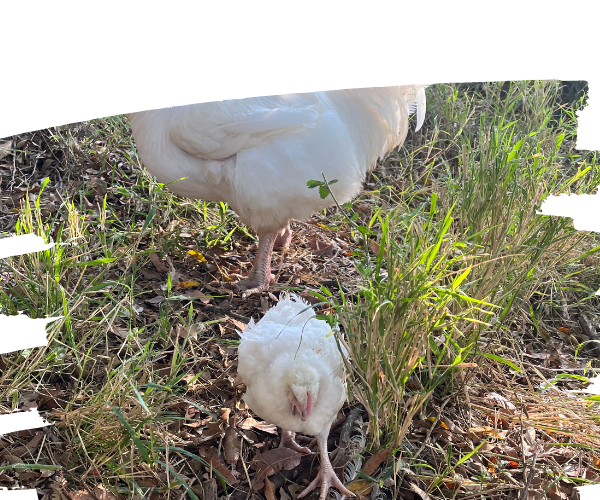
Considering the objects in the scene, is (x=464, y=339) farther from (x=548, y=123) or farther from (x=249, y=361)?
(x=548, y=123)

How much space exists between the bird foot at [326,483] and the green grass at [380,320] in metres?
0.11

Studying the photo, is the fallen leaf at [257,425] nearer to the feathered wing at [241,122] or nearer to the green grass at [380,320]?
the green grass at [380,320]

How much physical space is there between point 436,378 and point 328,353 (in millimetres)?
277

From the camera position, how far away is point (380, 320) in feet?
3.74

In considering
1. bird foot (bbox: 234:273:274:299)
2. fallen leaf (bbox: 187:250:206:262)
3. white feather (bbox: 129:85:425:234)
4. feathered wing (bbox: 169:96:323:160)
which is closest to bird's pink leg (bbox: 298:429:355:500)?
bird foot (bbox: 234:273:274:299)

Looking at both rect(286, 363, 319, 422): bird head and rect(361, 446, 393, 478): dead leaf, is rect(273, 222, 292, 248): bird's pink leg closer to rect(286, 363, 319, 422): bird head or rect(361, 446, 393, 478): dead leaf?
rect(286, 363, 319, 422): bird head

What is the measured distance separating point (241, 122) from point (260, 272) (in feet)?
1.66

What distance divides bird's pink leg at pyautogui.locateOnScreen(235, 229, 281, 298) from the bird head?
37cm

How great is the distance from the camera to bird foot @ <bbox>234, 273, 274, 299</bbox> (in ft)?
5.09

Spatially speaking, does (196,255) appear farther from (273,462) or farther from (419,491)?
(419,491)

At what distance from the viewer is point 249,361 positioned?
4.19 ft

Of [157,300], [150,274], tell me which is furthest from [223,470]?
[150,274]

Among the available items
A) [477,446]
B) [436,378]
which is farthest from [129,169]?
[477,446]

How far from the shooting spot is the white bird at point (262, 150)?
5.36 ft
